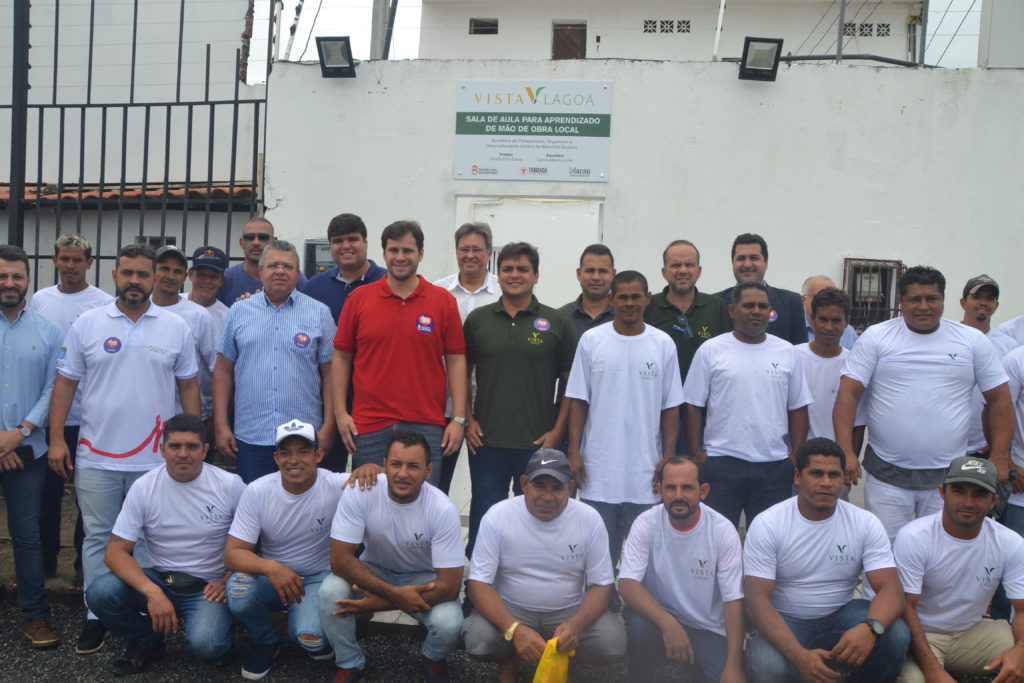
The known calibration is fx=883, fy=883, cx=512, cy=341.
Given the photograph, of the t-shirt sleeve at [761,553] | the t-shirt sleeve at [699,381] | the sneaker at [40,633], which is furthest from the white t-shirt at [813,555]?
→ the sneaker at [40,633]

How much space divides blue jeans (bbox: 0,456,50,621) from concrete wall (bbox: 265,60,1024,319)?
3488 mm

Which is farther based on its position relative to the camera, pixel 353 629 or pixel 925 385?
pixel 925 385

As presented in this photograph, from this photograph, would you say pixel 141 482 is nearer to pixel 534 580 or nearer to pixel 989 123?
pixel 534 580

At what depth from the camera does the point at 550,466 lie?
158 inches

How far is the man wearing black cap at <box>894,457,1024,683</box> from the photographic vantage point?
153 inches

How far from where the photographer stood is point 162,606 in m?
4.07

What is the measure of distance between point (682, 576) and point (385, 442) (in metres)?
1.58

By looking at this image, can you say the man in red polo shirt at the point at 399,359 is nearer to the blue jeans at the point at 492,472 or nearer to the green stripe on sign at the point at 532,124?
the blue jeans at the point at 492,472

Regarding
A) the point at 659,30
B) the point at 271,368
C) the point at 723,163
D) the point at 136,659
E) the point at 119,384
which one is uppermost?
the point at 659,30

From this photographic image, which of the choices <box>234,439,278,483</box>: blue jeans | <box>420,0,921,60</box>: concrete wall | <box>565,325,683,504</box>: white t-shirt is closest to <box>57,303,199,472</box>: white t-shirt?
<box>234,439,278,483</box>: blue jeans

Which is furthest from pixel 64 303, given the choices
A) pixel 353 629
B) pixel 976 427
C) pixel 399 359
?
pixel 976 427

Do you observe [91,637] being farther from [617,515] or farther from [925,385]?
[925,385]

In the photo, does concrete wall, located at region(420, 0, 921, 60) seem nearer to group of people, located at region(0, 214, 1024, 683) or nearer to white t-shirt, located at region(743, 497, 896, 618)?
group of people, located at region(0, 214, 1024, 683)

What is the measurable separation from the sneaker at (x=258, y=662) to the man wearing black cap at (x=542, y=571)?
3.15 ft
